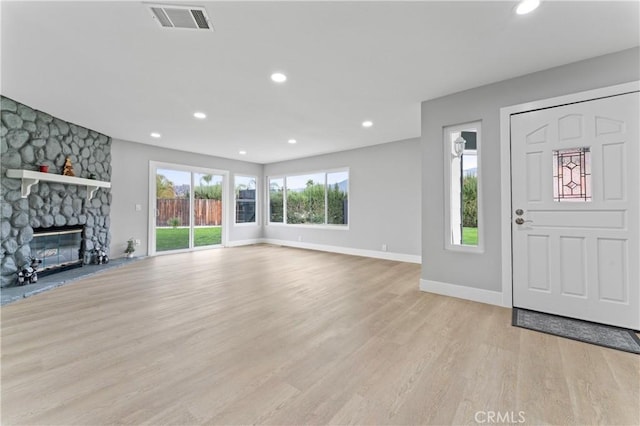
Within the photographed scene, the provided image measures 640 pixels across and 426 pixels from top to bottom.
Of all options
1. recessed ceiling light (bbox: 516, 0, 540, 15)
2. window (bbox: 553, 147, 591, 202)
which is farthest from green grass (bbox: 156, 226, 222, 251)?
window (bbox: 553, 147, 591, 202)

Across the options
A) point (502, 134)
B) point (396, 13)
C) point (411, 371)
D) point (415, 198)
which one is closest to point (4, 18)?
point (396, 13)

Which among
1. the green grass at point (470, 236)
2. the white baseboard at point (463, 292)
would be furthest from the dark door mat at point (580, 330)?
the green grass at point (470, 236)

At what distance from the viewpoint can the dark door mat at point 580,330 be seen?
220 centimetres

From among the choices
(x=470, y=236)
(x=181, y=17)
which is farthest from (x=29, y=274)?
(x=470, y=236)

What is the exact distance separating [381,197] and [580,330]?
13.3 feet

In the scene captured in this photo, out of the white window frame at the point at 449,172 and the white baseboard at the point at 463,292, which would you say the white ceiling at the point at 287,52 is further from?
the white baseboard at the point at 463,292

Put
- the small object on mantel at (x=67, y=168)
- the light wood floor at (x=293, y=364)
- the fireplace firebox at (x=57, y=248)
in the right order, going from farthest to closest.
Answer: the small object on mantel at (x=67, y=168)
the fireplace firebox at (x=57, y=248)
the light wood floor at (x=293, y=364)

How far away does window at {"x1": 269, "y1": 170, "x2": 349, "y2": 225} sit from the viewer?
6910 mm

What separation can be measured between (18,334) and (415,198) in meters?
5.84

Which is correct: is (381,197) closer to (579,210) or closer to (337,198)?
(337,198)

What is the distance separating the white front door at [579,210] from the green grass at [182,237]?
693 centimetres

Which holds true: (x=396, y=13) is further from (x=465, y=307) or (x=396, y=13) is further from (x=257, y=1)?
(x=465, y=307)

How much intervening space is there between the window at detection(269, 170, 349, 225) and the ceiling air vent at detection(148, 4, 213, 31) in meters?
4.92

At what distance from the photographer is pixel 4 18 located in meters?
2.05
